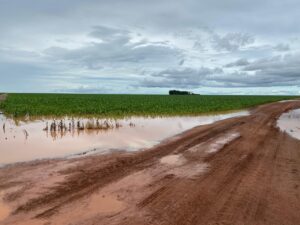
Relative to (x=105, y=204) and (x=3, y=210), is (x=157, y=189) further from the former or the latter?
(x=3, y=210)

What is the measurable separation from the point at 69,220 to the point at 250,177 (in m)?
4.38

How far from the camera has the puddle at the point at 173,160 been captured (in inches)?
365

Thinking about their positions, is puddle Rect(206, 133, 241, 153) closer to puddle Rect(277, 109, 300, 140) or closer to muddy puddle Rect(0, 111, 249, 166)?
muddy puddle Rect(0, 111, 249, 166)

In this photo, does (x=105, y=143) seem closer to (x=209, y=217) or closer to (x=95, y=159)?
(x=95, y=159)

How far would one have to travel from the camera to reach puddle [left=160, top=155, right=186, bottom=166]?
927 centimetres

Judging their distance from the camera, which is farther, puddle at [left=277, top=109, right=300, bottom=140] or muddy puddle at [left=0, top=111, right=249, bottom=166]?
puddle at [left=277, top=109, right=300, bottom=140]

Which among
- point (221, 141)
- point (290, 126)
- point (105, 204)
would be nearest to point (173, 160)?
point (105, 204)

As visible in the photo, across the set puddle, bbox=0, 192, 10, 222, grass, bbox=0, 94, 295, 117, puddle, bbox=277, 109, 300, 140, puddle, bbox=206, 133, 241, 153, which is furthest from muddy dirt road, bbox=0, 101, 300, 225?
grass, bbox=0, 94, 295, 117

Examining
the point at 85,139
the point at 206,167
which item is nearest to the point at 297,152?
the point at 206,167

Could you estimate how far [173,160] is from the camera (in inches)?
381

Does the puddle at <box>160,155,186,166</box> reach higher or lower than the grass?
lower

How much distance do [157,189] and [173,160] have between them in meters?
2.89

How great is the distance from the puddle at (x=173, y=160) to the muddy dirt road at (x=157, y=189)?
3 cm

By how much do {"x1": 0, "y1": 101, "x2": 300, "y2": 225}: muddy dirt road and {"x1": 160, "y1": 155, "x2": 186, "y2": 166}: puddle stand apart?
0.03 meters
